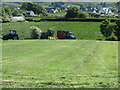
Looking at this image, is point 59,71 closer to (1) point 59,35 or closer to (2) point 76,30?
(1) point 59,35

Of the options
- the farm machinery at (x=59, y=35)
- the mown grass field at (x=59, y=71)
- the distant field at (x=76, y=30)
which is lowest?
the distant field at (x=76, y=30)

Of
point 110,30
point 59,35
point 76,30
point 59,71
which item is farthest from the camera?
point 76,30

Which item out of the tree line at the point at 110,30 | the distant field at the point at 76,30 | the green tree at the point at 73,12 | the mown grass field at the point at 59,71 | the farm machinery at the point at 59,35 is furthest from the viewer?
the green tree at the point at 73,12

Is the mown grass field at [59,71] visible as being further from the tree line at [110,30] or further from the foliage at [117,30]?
the tree line at [110,30]

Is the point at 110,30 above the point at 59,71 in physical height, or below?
below

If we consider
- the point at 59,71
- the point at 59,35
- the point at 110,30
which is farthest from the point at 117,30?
the point at 59,71

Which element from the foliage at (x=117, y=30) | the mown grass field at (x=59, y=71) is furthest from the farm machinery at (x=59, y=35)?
the mown grass field at (x=59, y=71)

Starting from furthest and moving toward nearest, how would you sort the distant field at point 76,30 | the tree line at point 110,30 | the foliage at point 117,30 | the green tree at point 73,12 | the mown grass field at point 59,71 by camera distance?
the green tree at point 73,12 < the distant field at point 76,30 < the tree line at point 110,30 < the foliage at point 117,30 < the mown grass field at point 59,71

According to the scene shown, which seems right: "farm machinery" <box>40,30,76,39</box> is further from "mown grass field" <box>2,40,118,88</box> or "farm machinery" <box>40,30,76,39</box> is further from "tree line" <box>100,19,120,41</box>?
"mown grass field" <box>2,40,118,88</box>

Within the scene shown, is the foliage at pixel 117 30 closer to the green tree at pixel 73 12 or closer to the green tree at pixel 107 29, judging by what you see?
the green tree at pixel 107 29

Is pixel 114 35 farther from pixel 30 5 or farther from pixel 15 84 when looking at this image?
pixel 30 5

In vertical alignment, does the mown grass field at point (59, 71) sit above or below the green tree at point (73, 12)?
above

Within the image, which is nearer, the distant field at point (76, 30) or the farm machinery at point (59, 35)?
the farm machinery at point (59, 35)

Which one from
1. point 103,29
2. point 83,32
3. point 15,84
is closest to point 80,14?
point 83,32
